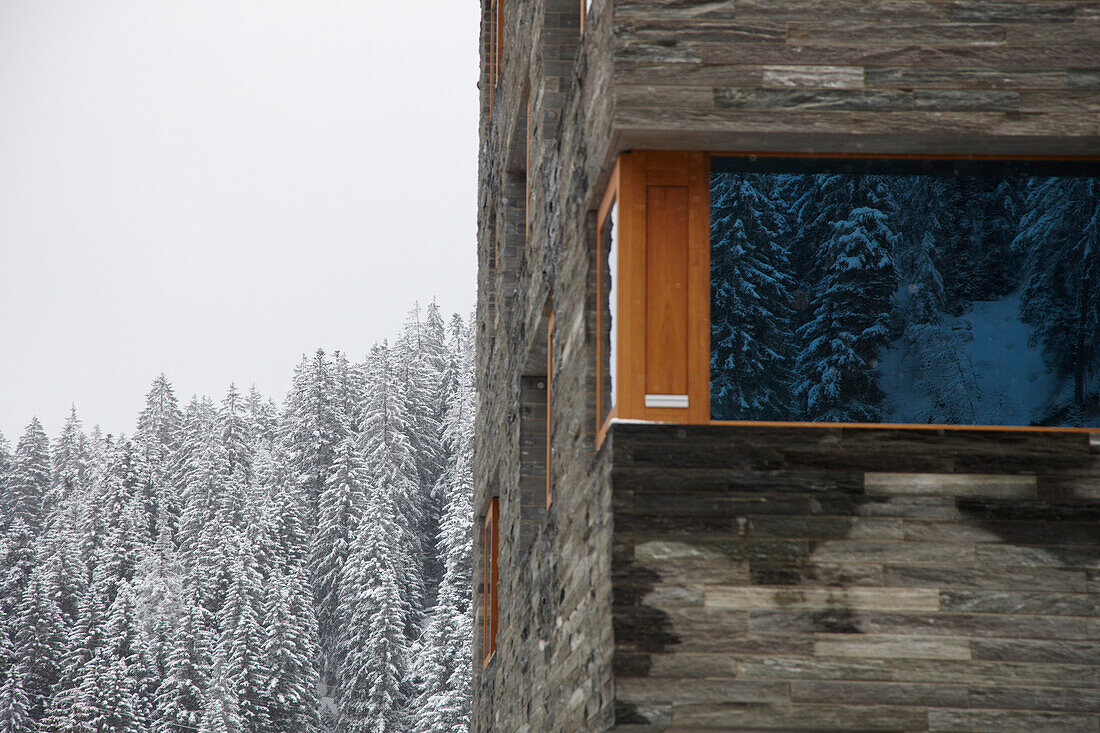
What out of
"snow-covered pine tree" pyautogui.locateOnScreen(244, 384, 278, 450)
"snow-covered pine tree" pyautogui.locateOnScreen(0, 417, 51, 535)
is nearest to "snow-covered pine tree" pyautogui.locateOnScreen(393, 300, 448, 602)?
"snow-covered pine tree" pyautogui.locateOnScreen(244, 384, 278, 450)

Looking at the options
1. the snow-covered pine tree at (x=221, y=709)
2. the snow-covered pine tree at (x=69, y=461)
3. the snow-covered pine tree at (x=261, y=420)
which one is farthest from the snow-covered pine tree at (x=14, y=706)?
the snow-covered pine tree at (x=261, y=420)

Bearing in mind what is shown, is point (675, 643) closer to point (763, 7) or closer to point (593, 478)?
point (593, 478)

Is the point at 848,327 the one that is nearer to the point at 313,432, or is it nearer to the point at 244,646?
the point at 244,646

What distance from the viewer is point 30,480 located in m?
80.2

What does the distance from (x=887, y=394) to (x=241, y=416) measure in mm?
74269

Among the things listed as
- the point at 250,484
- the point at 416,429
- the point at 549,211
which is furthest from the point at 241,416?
the point at 549,211

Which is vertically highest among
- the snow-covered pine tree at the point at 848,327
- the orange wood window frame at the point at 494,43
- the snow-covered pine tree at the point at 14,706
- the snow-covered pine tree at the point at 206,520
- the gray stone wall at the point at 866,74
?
the orange wood window frame at the point at 494,43

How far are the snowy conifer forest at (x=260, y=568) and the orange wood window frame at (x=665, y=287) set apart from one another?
43.5m

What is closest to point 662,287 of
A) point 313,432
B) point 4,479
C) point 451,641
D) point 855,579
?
point 855,579

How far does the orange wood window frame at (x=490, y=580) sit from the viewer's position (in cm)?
1738

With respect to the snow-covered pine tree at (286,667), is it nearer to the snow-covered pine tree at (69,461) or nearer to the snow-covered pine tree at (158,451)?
the snow-covered pine tree at (158,451)

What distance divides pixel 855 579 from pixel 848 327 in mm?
1397

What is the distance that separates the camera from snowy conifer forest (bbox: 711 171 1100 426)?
7152 mm

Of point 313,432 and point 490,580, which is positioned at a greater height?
point 313,432
